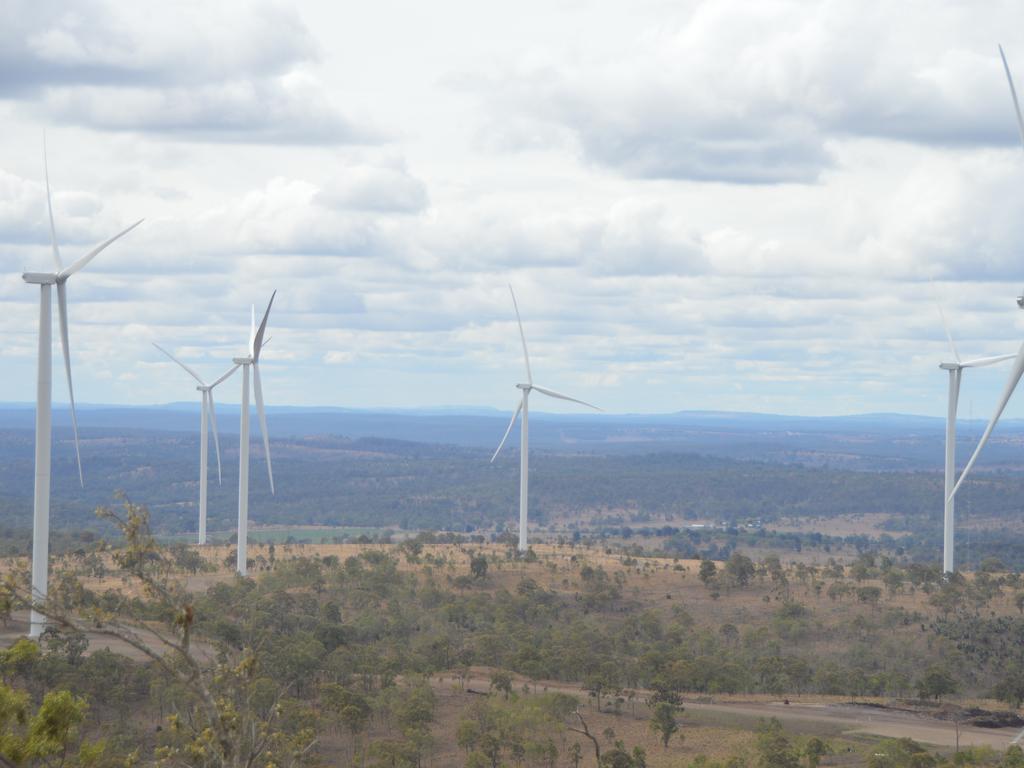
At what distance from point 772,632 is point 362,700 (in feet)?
107

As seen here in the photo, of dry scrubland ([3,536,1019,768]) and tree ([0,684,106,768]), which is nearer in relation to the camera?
tree ([0,684,106,768])

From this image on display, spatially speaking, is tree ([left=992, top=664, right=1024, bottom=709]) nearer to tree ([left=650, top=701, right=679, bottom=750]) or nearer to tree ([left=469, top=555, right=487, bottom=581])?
tree ([left=650, top=701, right=679, bottom=750])

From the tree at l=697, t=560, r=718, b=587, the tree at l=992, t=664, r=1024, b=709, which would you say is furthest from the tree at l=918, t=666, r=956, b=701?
the tree at l=697, t=560, r=718, b=587

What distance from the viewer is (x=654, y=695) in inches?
2233

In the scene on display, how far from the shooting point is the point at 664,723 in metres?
50.1

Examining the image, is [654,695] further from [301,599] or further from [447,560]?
[447,560]

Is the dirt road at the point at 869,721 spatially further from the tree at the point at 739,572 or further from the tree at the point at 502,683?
the tree at the point at 739,572

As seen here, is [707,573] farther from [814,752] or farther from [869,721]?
[814,752]

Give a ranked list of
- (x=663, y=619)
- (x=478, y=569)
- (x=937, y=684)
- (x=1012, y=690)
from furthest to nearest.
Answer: (x=478, y=569), (x=663, y=619), (x=1012, y=690), (x=937, y=684)

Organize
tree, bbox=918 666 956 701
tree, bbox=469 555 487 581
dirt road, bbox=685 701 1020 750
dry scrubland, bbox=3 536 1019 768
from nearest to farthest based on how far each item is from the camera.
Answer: dry scrubland, bbox=3 536 1019 768 → dirt road, bbox=685 701 1020 750 → tree, bbox=918 666 956 701 → tree, bbox=469 555 487 581

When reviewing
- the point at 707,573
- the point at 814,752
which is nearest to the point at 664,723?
the point at 814,752

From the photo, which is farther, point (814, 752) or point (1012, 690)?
point (1012, 690)

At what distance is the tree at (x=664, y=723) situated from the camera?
4956 centimetres

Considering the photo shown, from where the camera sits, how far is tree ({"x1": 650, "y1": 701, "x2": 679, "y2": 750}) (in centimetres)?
4956
